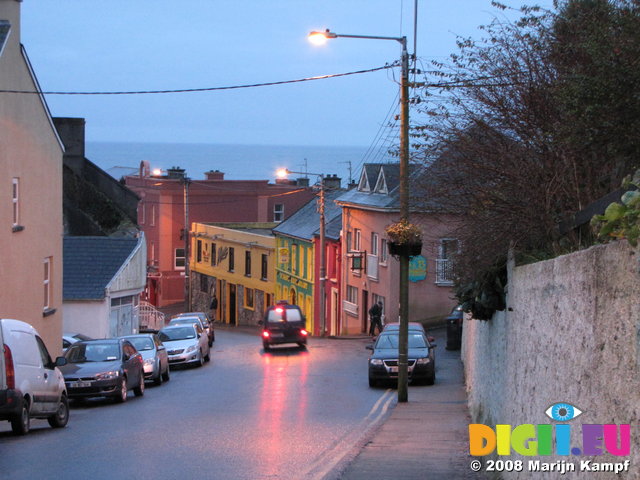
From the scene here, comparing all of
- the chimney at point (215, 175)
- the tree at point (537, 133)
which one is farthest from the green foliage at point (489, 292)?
the chimney at point (215, 175)

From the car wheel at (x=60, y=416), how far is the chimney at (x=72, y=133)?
30.5 meters

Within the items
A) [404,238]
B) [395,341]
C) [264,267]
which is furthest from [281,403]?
[264,267]

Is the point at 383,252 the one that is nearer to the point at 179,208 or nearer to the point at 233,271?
the point at 233,271

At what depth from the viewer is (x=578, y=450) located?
5.63 meters

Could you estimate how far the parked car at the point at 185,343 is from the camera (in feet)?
104

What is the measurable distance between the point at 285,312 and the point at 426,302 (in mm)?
8291

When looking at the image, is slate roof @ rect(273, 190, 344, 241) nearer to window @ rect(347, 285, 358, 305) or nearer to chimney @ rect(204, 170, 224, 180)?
window @ rect(347, 285, 358, 305)

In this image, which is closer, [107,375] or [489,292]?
[489,292]

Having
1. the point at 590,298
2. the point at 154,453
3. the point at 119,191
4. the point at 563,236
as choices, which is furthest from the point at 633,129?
the point at 119,191

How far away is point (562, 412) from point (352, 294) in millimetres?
44324

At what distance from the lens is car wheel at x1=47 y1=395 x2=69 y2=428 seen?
16250mm

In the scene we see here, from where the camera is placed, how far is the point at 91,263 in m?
37.2

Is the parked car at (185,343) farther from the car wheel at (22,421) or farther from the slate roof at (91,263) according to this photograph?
the car wheel at (22,421)

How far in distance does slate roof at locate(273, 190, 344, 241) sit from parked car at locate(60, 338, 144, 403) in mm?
32490
